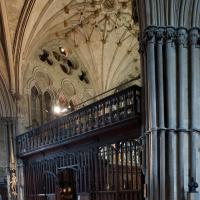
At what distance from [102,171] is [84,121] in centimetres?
179

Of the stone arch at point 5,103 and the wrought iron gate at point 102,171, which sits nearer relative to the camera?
the wrought iron gate at point 102,171

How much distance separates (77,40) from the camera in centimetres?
1991

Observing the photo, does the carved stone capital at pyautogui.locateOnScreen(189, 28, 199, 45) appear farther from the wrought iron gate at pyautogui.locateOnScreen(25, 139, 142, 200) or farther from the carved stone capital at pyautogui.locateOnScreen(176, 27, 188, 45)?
the wrought iron gate at pyautogui.locateOnScreen(25, 139, 142, 200)

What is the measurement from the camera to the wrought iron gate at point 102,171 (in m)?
11.3

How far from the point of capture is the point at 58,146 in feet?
48.2

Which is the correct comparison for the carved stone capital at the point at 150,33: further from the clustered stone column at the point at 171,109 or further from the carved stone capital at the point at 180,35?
the carved stone capital at the point at 180,35

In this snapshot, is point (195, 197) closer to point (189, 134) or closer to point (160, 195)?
point (160, 195)

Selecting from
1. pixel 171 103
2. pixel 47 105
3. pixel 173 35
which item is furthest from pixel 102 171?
pixel 47 105

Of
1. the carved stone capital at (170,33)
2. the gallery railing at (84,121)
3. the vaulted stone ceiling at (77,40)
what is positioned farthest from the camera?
the vaulted stone ceiling at (77,40)

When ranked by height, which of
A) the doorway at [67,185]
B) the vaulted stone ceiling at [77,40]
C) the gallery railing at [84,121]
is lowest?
the doorway at [67,185]

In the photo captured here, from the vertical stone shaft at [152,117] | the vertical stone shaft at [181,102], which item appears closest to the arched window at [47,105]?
the vertical stone shaft at [152,117]

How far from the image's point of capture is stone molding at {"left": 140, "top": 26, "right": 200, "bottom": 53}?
376 inches

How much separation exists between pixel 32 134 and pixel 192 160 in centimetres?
855

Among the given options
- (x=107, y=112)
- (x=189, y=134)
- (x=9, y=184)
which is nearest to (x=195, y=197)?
(x=189, y=134)
